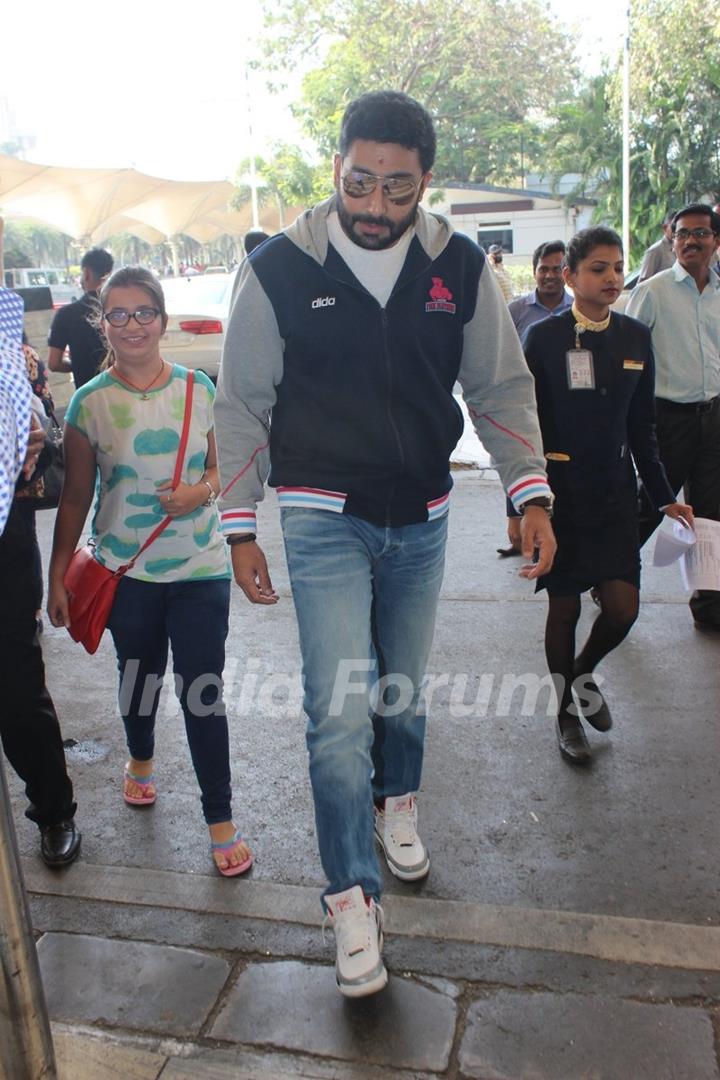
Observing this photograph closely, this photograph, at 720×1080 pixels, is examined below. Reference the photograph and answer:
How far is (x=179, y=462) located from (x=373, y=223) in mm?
1026

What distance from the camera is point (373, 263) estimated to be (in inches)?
98.7

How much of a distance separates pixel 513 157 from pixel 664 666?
42419mm

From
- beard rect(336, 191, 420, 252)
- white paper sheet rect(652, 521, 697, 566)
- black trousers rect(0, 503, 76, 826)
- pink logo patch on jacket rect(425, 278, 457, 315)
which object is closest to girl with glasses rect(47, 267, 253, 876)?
black trousers rect(0, 503, 76, 826)

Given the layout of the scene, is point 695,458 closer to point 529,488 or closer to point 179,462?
point 529,488

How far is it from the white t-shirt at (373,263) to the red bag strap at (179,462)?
810mm

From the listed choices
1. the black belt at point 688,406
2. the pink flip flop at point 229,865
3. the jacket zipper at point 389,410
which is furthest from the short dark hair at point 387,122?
the black belt at point 688,406

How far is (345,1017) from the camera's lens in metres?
2.35

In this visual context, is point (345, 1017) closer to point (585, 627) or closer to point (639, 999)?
point (639, 999)

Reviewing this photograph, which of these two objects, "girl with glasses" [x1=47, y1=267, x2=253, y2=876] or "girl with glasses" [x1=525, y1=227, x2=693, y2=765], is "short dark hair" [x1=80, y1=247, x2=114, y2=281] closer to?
"girl with glasses" [x1=47, y1=267, x2=253, y2=876]

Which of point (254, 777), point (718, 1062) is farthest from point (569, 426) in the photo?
point (718, 1062)

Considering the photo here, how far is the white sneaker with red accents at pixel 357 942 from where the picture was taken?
237cm

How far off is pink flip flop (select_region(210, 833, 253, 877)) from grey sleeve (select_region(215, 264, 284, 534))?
1061mm

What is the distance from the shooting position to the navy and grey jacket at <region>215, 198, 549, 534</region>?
2457 mm

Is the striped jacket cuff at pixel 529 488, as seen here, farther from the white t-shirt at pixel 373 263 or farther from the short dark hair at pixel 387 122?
the short dark hair at pixel 387 122
